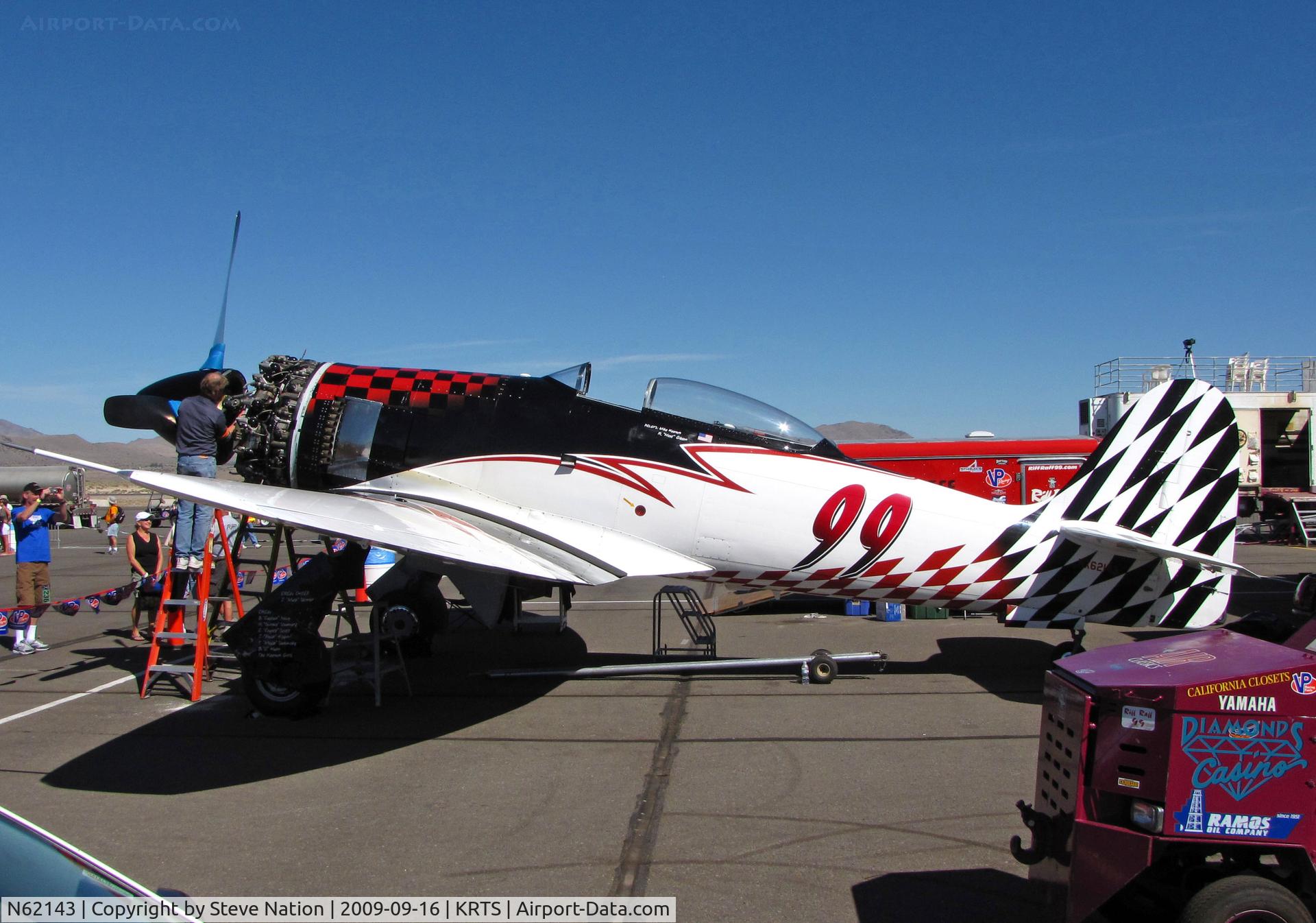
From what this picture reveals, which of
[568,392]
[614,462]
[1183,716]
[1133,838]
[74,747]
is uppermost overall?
[568,392]

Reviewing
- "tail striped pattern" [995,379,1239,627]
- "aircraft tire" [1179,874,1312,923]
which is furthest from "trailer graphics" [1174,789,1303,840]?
"tail striped pattern" [995,379,1239,627]

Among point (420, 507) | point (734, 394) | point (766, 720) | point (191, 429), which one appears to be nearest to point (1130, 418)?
point (734, 394)

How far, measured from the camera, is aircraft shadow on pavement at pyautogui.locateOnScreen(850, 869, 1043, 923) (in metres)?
4.04

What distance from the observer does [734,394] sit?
8.42 metres

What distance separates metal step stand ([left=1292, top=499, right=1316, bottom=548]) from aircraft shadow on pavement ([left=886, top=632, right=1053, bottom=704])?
16.6 m

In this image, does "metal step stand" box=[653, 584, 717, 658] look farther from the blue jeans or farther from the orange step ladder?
the blue jeans

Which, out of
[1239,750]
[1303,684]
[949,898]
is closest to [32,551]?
[949,898]

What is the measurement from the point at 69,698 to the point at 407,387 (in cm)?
417

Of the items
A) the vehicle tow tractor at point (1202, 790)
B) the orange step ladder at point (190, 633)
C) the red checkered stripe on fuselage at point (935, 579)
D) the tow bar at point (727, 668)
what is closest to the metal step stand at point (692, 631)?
the tow bar at point (727, 668)

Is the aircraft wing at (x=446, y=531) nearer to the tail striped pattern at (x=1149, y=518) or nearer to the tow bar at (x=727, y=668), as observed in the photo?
the tow bar at (x=727, y=668)

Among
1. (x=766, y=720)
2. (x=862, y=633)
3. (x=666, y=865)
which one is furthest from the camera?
(x=862, y=633)

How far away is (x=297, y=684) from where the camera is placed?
721 centimetres

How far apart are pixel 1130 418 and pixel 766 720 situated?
4.45 m

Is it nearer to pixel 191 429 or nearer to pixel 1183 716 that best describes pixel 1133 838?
pixel 1183 716
